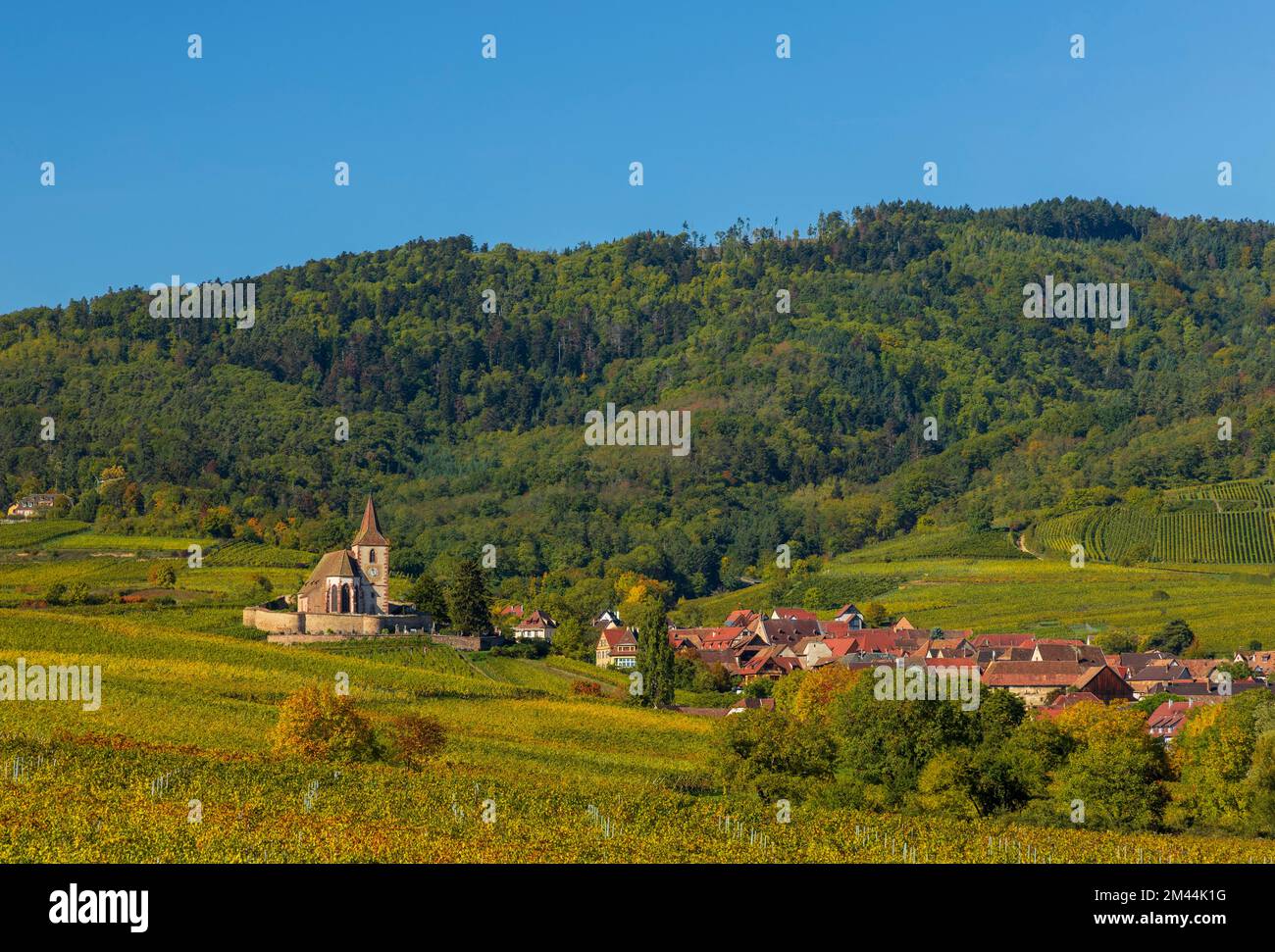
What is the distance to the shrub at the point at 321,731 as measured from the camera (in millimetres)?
59906

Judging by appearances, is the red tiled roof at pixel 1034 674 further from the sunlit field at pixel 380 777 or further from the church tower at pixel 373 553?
the church tower at pixel 373 553

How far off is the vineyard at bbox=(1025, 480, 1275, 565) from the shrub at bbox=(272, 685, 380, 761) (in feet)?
339

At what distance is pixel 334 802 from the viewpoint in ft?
157

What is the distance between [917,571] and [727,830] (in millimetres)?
114647

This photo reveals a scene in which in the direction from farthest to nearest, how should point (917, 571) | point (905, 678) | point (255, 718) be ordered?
point (917, 571)
point (905, 678)
point (255, 718)

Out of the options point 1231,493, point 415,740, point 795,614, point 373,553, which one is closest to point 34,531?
point 373,553

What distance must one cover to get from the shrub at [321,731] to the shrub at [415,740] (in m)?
1.04

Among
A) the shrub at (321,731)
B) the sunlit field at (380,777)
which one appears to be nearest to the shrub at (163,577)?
the sunlit field at (380,777)

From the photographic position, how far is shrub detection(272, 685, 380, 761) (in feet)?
197

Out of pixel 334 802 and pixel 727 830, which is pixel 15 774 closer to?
pixel 334 802
